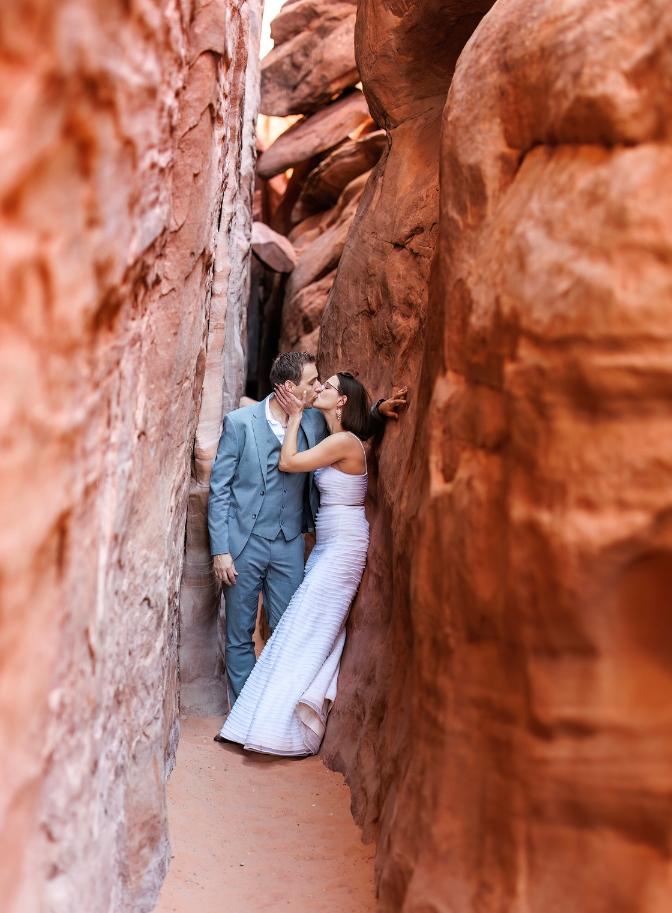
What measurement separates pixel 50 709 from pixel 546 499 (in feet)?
4.41

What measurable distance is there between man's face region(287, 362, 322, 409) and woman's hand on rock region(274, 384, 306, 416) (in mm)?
58

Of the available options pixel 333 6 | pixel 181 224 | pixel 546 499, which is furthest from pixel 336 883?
pixel 333 6

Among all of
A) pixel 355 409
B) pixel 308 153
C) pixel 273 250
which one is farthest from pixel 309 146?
pixel 355 409

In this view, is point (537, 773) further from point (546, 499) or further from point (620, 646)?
point (546, 499)

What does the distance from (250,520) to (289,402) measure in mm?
736

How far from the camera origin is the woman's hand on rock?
4625mm

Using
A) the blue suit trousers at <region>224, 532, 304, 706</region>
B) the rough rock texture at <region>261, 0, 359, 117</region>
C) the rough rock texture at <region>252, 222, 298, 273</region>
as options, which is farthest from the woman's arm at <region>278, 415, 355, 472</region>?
the rough rock texture at <region>261, 0, 359, 117</region>

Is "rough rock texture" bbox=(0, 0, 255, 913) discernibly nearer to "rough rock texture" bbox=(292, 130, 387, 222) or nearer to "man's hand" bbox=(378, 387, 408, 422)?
"man's hand" bbox=(378, 387, 408, 422)

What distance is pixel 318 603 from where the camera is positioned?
14.5ft

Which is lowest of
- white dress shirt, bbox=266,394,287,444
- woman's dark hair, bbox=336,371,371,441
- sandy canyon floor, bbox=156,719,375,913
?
sandy canyon floor, bbox=156,719,375,913

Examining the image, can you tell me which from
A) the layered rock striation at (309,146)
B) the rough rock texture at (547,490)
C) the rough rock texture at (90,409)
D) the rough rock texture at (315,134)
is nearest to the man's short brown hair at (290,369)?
the rough rock texture at (90,409)

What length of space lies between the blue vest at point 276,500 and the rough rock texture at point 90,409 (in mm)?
1501

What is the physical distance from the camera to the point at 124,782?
275 cm

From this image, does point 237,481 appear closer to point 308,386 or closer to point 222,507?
point 222,507
